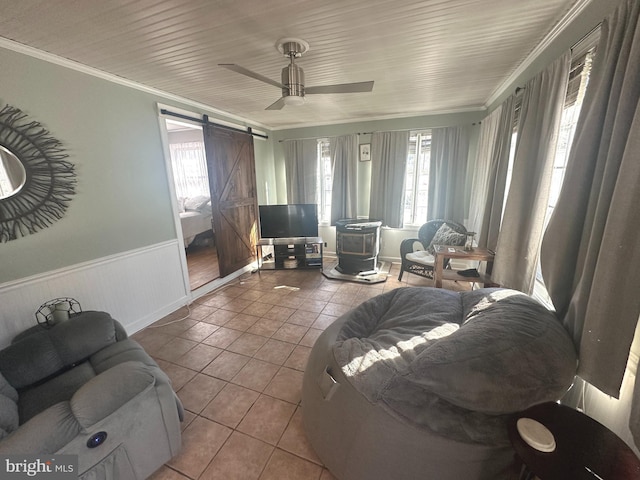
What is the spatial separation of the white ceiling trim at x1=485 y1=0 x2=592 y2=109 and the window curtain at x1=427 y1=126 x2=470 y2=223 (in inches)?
37.0

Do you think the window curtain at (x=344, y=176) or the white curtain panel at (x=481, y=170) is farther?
the window curtain at (x=344, y=176)

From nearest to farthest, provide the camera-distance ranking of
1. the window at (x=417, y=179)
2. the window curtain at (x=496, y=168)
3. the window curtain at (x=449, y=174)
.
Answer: the window curtain at (x=496, y=168) → the window curtain at (x=449, y=174) → the window at (x=417, y=179)

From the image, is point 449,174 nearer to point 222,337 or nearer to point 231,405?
point 222,337

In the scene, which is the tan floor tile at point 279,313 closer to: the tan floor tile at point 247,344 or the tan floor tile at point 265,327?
the tan floor tile at point 265,327

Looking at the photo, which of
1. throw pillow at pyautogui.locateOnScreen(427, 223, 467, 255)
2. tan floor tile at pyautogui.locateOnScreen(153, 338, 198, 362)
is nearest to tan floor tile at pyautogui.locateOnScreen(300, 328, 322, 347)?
tan floor tile at pyautogui.locateOnScreen(153, 338, 198, 362)

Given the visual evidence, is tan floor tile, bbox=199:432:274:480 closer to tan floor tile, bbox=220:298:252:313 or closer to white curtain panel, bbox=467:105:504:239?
tan floor tile, bbox=220:298:252:313

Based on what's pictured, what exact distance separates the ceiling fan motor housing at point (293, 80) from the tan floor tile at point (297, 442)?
88.5 inches

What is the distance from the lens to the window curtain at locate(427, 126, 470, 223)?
381 cm

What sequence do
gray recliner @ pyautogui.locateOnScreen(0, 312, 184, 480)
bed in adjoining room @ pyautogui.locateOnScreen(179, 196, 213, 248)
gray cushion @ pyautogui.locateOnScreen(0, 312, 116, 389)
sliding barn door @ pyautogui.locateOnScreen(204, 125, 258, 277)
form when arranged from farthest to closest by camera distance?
bed in adjoining room @ pyautogui.locateOnScreen(179, 196, 213, 248) < sliding barn door @ pyautogui.locateOnScreen(204, 125, 258, 277) < gray cushion @ pyautogui.locateOnScreen(0, 312, 116, 389) < gray recliner @ pyautogui.locateOnScreen(0, 312, 184, 480)

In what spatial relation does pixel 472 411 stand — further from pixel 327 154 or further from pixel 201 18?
pixel 327 154

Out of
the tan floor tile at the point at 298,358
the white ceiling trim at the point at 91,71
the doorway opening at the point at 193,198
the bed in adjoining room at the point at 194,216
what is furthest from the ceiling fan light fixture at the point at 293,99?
the bed in adjoining room at the point at 194,216

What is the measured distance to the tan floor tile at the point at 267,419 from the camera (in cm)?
155

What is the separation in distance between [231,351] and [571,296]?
2.47 m

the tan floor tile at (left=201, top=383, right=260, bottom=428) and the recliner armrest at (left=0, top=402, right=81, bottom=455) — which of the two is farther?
the tan floor tile at (left=201, top=383, right=260, bottom=428)
